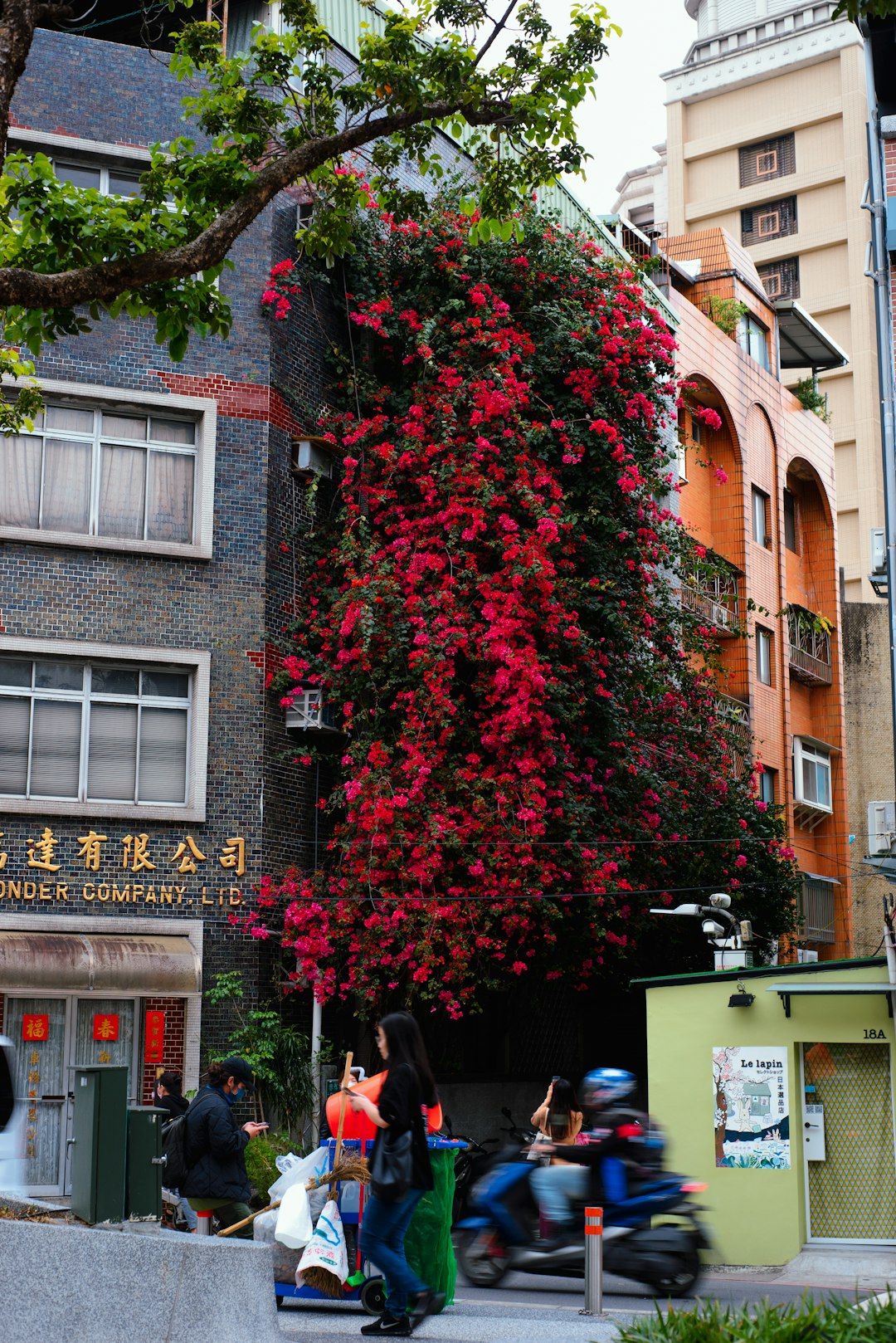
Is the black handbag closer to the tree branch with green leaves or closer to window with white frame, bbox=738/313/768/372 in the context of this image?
the tree branch with green leaves

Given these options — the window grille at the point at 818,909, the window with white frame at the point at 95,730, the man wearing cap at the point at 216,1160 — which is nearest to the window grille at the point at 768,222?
the window grille at the point at 818,909

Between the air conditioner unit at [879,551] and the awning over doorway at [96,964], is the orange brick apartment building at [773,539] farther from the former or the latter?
the awning over doorway at [96,964]

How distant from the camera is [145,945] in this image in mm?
18812

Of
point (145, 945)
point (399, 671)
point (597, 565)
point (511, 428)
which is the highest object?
point (511, 428)

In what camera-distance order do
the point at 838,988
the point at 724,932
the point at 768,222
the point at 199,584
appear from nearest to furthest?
the point at 838,988, the point at 199,584, the point at 724,932, the point at 768,222

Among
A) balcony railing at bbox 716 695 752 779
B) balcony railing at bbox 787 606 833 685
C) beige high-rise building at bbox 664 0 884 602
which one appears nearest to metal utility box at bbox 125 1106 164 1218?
balcony railing at bbox 716 695 752 779

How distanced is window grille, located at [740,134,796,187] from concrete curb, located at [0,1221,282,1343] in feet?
146

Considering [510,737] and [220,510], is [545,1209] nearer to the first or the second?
[510,737]

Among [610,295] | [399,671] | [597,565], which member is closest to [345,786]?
[399,671]

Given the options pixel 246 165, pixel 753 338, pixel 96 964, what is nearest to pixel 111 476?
pixel 96 964

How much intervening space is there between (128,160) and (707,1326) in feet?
59.2

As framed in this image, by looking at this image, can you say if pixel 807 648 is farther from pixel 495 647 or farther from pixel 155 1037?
pixel 155 1037

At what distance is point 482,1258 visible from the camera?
40.3 ft

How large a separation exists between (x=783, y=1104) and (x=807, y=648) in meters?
19.9
